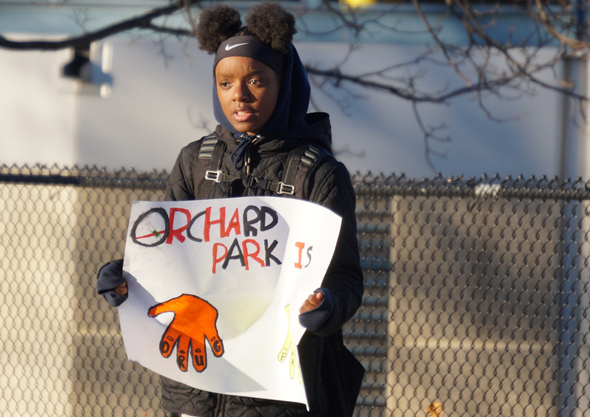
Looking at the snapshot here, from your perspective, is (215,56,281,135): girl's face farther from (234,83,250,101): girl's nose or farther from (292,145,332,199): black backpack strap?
(292,145,332,199): black backpack strap

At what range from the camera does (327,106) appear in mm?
5133

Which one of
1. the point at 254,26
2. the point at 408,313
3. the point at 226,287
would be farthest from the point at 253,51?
the point at 408,313

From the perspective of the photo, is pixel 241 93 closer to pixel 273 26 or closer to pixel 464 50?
pixel 273 26

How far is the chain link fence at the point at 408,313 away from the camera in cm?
448

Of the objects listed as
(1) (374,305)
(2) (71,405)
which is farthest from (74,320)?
(1) (374,305)

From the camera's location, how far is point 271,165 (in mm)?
1789

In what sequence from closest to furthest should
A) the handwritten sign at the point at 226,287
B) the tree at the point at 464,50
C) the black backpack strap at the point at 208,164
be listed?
the handwritten sign at the point at 226,287 → the black backpack strap at the point at 208,164 → the tree at the point at 464,50

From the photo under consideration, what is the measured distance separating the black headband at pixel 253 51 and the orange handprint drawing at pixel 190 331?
0.59 m

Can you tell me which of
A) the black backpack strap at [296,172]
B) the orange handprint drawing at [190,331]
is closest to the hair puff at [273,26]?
the black backpack strap at [296,172]

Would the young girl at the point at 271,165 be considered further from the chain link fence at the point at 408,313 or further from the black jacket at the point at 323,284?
the chain link fence at the point at 408,313

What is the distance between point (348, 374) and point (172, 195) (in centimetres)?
63

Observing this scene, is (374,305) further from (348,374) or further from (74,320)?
(348,374)

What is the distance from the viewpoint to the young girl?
68.7 inches

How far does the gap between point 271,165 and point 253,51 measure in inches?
10.7
